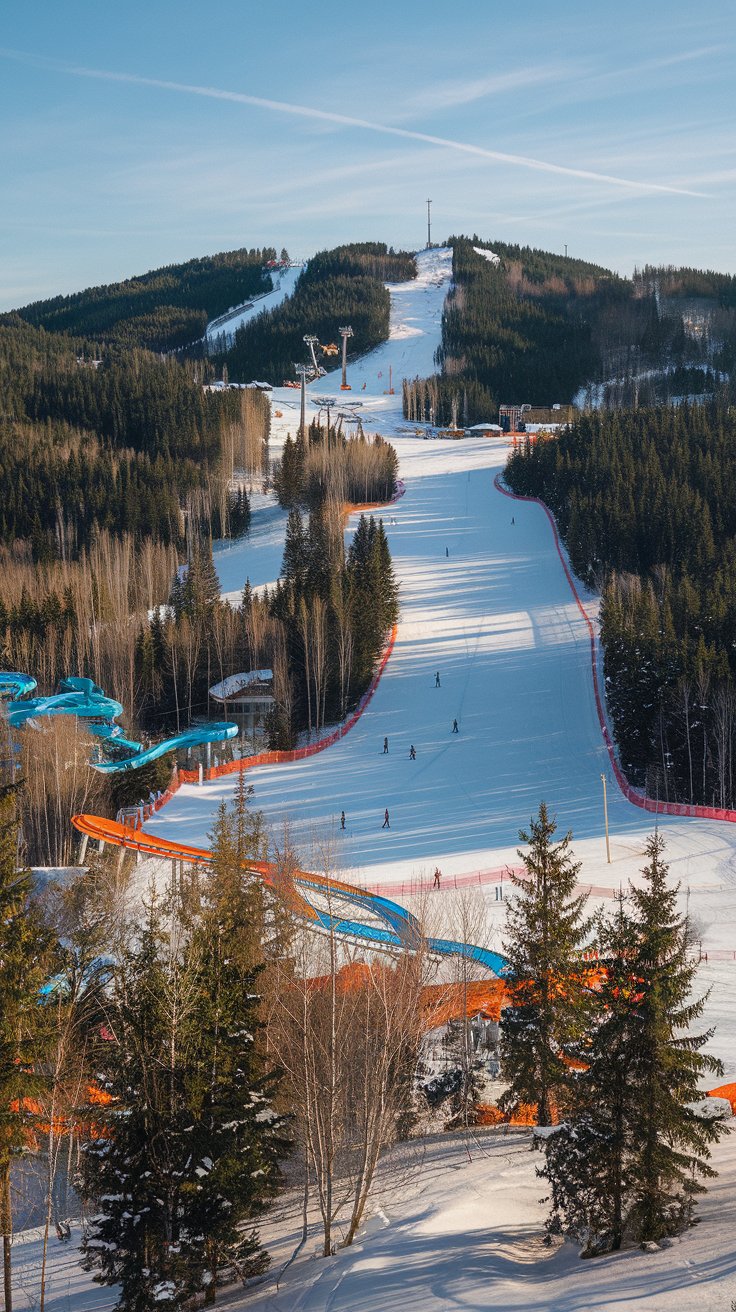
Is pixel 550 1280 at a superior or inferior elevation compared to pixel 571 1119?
inferior

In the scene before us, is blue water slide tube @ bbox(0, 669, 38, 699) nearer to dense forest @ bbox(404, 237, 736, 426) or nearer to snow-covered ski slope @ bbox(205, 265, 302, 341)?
dense forest @ bbox(404, 237, 736, 426)

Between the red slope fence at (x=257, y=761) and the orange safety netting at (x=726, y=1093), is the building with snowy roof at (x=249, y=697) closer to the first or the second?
the red slope fence at (x=257, y=761)

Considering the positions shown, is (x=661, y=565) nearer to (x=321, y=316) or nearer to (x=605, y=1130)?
(x=605, y=1130)

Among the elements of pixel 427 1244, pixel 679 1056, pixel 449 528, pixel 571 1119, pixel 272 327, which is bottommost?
pixel 427 1244

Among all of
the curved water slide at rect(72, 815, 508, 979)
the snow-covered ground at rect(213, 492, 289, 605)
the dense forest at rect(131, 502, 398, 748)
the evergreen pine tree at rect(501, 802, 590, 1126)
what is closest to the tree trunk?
the curved water slide at rect(72, 815, 508, 979)

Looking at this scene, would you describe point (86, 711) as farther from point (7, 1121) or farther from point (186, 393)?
point (186, 393)

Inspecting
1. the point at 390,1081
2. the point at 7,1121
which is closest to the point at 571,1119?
the point at 390,1081

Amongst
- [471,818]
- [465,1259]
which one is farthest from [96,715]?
[465,1259]
